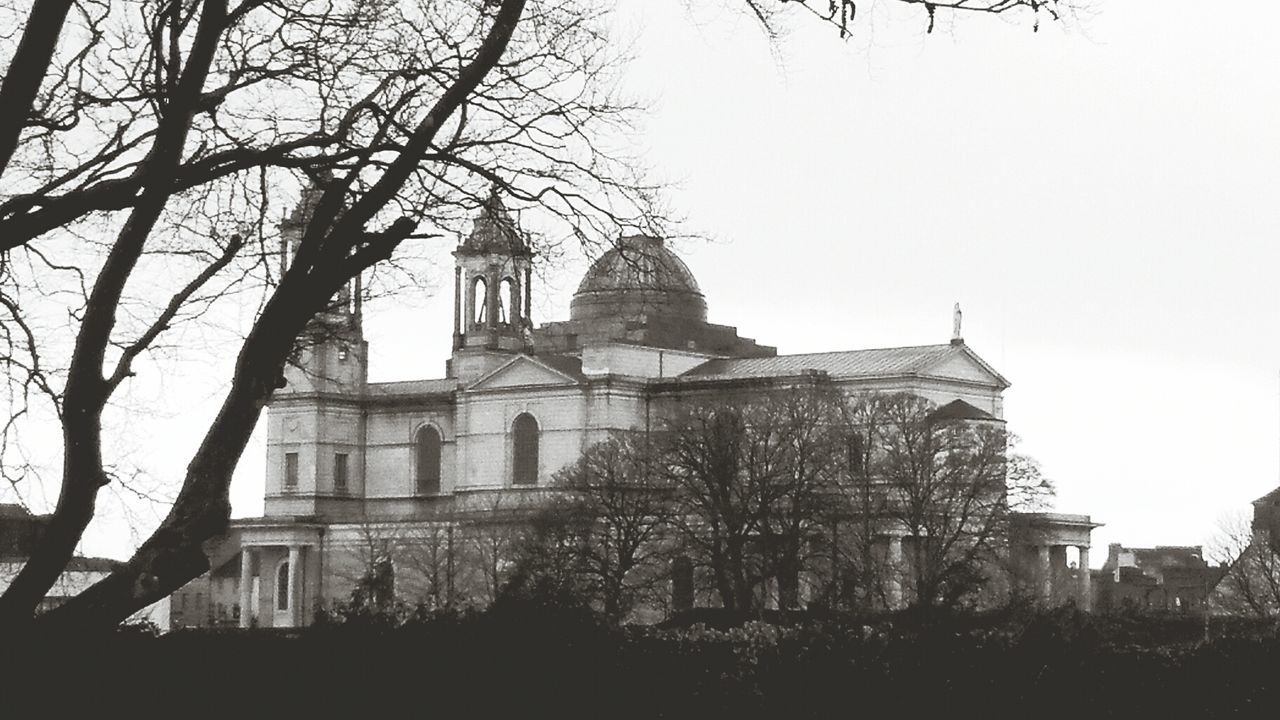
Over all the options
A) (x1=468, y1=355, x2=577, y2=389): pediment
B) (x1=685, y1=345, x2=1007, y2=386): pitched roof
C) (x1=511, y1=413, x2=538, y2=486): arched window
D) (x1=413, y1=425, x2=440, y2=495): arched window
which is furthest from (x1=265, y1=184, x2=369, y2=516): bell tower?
(x1=685, y1=345, x2=1007, y2=386): pitched roof

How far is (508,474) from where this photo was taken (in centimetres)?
10175

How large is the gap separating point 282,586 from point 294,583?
2.15 m

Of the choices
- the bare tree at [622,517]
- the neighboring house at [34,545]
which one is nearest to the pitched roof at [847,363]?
the bare tree at [622,517]

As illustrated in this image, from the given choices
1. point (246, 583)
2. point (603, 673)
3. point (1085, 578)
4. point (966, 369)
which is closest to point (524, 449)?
point (246, 583)

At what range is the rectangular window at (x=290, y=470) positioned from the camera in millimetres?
109750

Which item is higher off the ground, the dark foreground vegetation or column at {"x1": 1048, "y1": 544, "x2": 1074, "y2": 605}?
column at {"x1": 1048, "y1": 544, "x2": 1074, "y2": 605}

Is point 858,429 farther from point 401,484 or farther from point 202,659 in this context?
point 202,659

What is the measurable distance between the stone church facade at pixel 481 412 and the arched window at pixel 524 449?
0.05m

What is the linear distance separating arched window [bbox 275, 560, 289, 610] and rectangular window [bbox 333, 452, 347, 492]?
390 cm

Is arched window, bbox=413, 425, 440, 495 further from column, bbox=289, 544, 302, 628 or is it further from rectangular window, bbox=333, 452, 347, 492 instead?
column, bbox=289, 544, 302, 628

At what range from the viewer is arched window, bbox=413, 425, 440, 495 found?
10844cm

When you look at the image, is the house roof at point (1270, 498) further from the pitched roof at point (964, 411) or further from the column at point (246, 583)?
the column at point (246, 583)

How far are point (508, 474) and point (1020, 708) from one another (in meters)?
86.4

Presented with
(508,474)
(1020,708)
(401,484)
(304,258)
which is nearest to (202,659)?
(304,258)
